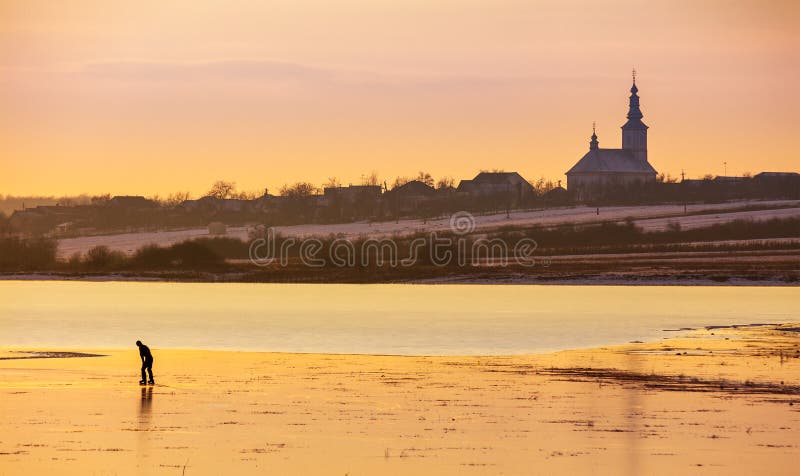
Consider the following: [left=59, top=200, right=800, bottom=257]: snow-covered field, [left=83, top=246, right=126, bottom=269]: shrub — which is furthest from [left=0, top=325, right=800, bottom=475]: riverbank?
Result: [left=59, top=200, right=800, bottom=257]: snow-covered field

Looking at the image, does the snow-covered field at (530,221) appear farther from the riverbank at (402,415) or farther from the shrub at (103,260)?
the riverbank at (402,415)

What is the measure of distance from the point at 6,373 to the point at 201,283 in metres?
87.6

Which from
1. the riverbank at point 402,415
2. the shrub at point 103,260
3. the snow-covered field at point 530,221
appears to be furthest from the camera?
the snow-covered field at point 530,221

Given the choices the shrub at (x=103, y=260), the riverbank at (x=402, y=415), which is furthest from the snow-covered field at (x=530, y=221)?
the riverbank at (x=402, y=415)

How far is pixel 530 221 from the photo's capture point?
17175cm

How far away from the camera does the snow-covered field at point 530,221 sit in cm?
16462

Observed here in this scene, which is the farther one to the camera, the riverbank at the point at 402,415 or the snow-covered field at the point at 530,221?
the snow-covered field at the point at 530,221

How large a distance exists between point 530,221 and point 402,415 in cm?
14289

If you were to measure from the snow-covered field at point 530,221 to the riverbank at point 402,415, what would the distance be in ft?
392

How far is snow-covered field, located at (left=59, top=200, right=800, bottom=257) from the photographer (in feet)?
540

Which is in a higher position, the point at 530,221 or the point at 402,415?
the point at 530,221

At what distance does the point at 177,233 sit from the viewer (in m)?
196

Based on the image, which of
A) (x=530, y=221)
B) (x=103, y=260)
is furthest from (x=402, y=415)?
(x=530, y=221)

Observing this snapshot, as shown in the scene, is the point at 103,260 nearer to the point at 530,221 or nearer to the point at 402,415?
the point at 530,221
